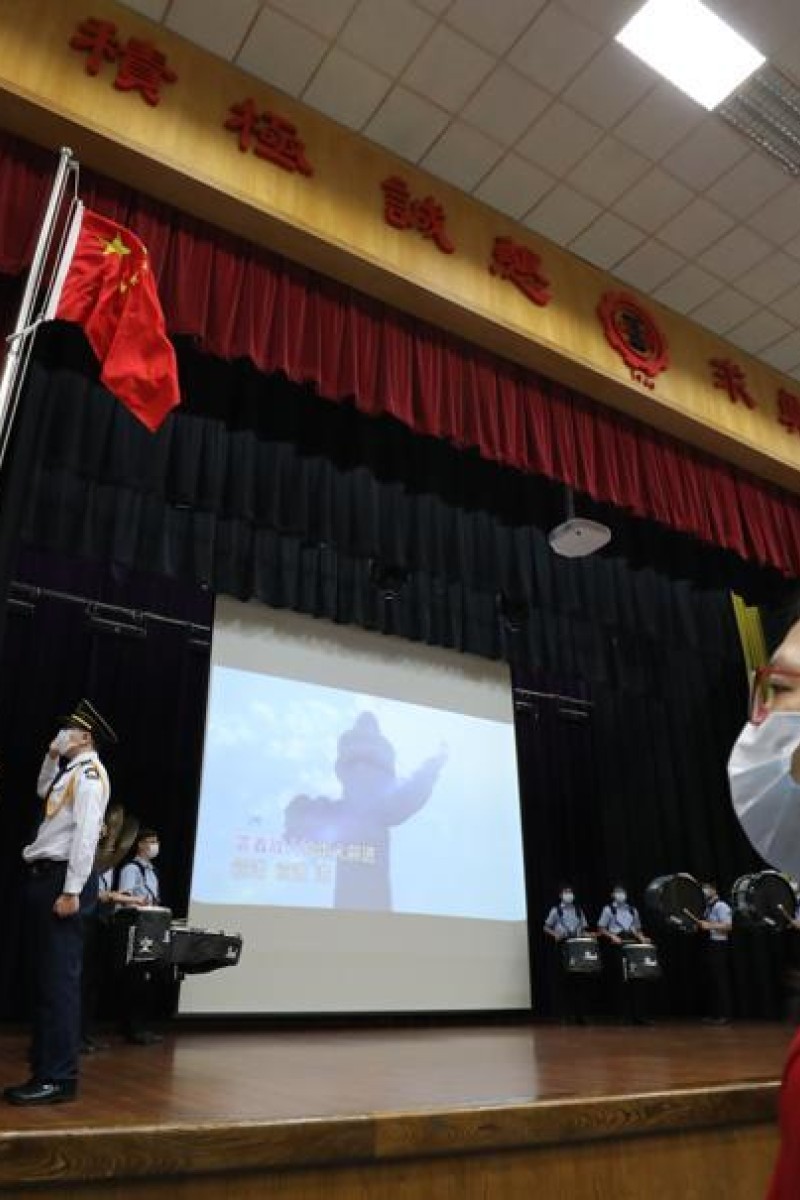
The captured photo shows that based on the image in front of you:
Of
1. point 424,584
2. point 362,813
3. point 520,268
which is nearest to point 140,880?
point 362,813

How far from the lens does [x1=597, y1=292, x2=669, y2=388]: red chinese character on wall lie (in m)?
3.68

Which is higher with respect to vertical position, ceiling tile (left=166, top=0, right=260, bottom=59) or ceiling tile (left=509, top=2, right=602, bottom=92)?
ceiling tile (left=509, top=2, right=602, bottom=92)

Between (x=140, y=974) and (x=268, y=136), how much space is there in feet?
12.8

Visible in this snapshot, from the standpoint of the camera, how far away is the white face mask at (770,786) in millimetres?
820

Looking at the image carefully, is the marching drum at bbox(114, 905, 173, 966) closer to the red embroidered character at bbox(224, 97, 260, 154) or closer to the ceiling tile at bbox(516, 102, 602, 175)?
the red embroidered character at bbox(224, 97, 260, 154)

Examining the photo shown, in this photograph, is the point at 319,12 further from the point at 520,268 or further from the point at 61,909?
the point at 61,909

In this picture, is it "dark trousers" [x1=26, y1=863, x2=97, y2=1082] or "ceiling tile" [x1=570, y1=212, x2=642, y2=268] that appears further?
"ceiling tile" [x1=570, y1=212, x2=642, y2=268]

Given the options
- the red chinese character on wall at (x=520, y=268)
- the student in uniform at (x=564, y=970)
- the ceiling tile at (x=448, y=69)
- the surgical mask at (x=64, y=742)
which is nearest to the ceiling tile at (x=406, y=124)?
the ceiling tile at (x=448, y=69)

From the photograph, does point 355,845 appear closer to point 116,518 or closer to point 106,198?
point 116,518

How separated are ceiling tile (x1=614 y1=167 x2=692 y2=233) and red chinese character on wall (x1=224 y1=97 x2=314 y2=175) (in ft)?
4.65

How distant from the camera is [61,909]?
2.20 metres

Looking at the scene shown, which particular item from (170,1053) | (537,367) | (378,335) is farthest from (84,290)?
(170,1053)

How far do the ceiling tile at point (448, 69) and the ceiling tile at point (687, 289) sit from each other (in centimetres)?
136

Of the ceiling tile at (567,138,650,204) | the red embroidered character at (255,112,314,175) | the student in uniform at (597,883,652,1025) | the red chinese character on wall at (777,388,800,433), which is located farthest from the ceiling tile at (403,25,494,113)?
the student in uniform at (597,883,652,1025)
